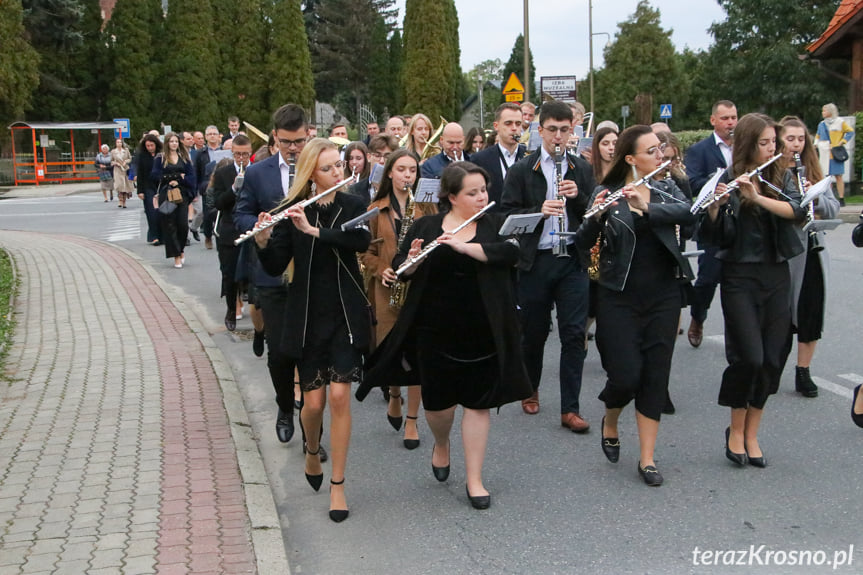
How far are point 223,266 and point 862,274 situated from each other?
763 centimetres

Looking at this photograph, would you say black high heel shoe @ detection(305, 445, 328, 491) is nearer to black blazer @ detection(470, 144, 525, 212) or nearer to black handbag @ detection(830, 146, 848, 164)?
black blazer @ detection(470, 144, 525, 212)

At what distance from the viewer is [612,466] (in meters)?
5.54

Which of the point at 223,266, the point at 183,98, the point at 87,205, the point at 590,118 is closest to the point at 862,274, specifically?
the point at 590,118

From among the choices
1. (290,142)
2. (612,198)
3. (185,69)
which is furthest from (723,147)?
(185,69)

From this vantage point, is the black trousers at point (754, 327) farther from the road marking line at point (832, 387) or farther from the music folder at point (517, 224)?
the road marking line at point (832, 387)

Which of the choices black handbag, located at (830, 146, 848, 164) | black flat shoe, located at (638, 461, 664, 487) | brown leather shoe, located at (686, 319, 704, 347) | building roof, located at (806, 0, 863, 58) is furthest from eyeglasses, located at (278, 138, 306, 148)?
building roof, located at (806, 0, 863, 58)

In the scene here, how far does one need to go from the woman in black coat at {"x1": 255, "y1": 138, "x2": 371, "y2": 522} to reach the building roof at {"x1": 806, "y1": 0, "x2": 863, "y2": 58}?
23106 millimetres

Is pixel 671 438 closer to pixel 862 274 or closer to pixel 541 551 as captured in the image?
pixel 541 551

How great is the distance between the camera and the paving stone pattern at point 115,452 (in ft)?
14.4

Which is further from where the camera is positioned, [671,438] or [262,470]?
[671,438]

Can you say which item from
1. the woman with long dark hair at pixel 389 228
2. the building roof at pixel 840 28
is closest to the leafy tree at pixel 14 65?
the building roof at pixel 840 28

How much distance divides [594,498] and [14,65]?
39355 millimetres

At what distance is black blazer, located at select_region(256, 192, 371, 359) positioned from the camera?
16.1 feet

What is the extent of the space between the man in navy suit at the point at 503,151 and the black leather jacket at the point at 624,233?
6.38 ft
